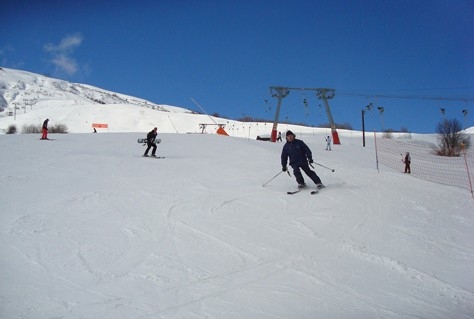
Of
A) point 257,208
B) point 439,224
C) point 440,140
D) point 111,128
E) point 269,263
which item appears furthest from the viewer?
point 111,128

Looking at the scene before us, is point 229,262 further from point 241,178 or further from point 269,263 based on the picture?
point 241,178

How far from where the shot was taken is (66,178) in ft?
38.3

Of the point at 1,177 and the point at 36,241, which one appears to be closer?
the point at 36,241

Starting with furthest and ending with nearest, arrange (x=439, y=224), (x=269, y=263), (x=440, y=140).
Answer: (x=440, y=140), (x=439, y=224), (x=269, y=263)

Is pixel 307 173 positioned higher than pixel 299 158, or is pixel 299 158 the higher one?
pixel 299 158

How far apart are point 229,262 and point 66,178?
8419mm

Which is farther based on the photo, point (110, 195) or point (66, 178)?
point (66, 178)

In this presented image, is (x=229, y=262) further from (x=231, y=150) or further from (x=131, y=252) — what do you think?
(x=231, y=150)

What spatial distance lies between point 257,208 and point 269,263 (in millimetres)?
3319

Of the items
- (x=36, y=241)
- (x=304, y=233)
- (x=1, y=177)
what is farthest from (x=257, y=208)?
(x=1, y=177)


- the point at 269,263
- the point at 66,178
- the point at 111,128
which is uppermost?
the point at 111,128

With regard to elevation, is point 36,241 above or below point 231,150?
below

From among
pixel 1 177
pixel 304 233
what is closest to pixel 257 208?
pixel 304 233

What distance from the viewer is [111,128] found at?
7562 cm
